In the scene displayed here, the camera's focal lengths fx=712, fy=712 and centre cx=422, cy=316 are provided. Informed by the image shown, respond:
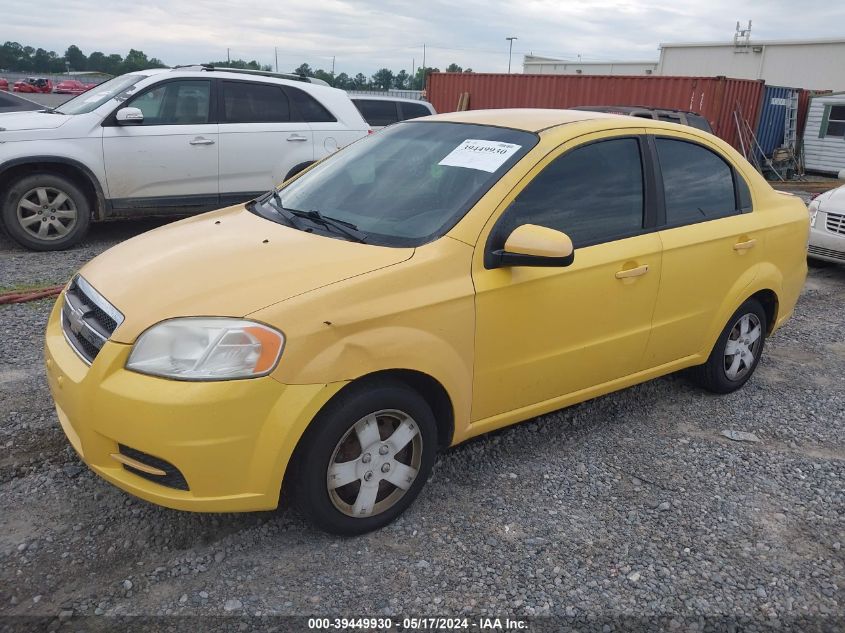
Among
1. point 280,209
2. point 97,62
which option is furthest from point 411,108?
point 97,62

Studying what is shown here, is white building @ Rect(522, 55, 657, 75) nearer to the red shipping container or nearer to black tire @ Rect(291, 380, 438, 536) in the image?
the red shipping container

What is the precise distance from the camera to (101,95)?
24.0ft

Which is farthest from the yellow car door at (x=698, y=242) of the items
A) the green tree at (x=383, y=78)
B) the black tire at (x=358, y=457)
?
the green tree at (x=383, y=78)

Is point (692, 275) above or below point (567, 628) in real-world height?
above

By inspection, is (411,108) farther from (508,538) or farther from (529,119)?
(508,538)

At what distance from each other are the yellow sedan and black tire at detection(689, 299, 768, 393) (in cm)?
17

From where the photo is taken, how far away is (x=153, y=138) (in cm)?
720

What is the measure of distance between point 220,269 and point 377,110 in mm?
9656

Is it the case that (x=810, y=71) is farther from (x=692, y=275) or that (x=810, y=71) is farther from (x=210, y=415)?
(x=210, y=415)

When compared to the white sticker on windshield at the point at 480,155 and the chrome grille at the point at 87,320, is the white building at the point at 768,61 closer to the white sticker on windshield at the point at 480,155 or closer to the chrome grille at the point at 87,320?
the white sticker on windshield at the point at 480,155

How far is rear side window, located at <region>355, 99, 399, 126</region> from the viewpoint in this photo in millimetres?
11805

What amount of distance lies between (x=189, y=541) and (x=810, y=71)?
28.3 m

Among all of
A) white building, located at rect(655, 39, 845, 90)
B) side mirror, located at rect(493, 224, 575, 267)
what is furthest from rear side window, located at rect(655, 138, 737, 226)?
white building, located at rect(655, 39, 845, 90)

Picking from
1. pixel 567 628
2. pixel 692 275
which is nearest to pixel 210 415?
pixel 567 628
